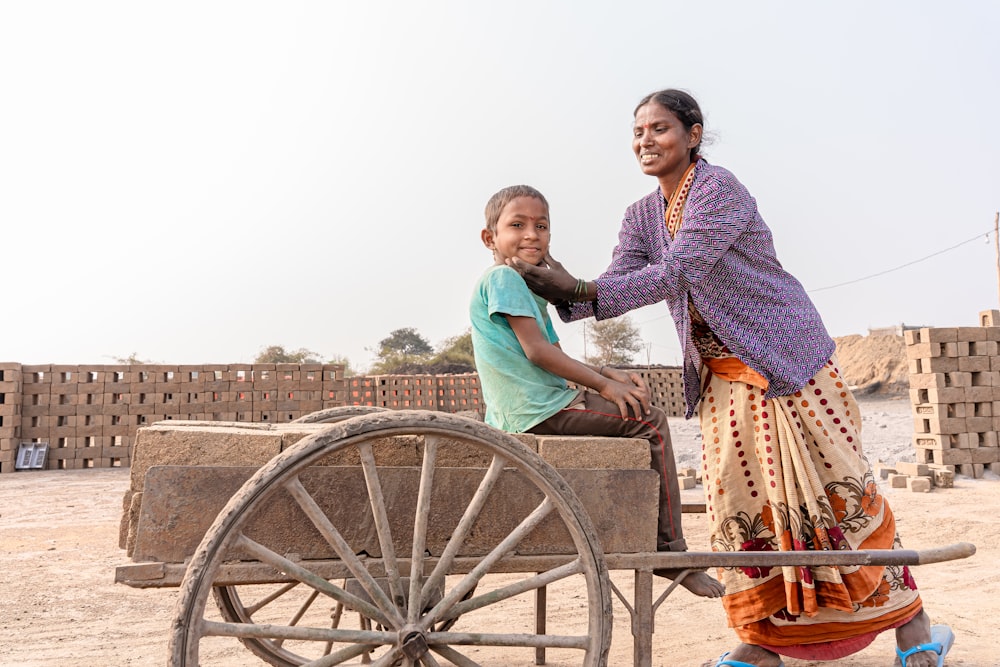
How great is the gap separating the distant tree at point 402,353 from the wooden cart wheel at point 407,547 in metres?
33.3

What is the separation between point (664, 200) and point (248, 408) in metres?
14.8

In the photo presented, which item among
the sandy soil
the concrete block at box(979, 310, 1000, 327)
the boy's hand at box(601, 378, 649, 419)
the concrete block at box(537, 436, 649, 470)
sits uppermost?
the concrete block at box(979, 310, 1000, 327)

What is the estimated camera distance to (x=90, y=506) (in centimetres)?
980

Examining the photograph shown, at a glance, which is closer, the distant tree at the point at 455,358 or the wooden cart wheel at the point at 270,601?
the wooden cart wheel at the point at 270,601

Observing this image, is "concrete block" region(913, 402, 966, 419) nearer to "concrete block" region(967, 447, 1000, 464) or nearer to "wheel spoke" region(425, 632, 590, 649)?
"concrete block" region(967, 447, 1000, 464)

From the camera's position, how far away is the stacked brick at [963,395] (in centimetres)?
1061

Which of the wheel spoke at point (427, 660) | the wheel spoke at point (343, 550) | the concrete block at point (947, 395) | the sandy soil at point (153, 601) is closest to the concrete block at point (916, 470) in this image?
the sandy soil at point (153, 601)

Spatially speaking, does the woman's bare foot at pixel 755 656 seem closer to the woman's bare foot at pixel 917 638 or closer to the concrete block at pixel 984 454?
the woman's bare foot at pixel 917 638

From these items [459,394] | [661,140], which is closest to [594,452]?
[661,140]

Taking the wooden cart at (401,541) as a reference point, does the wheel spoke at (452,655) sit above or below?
below

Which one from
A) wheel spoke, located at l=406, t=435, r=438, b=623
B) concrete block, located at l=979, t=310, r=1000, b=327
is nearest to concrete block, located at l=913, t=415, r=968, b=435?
concrete block, located at l=979, t=310, r=1000, b=327

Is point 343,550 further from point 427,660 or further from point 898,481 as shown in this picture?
point 898,481

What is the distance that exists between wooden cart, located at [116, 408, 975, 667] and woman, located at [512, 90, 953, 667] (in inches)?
21.3

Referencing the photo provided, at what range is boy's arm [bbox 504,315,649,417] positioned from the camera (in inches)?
90.2
